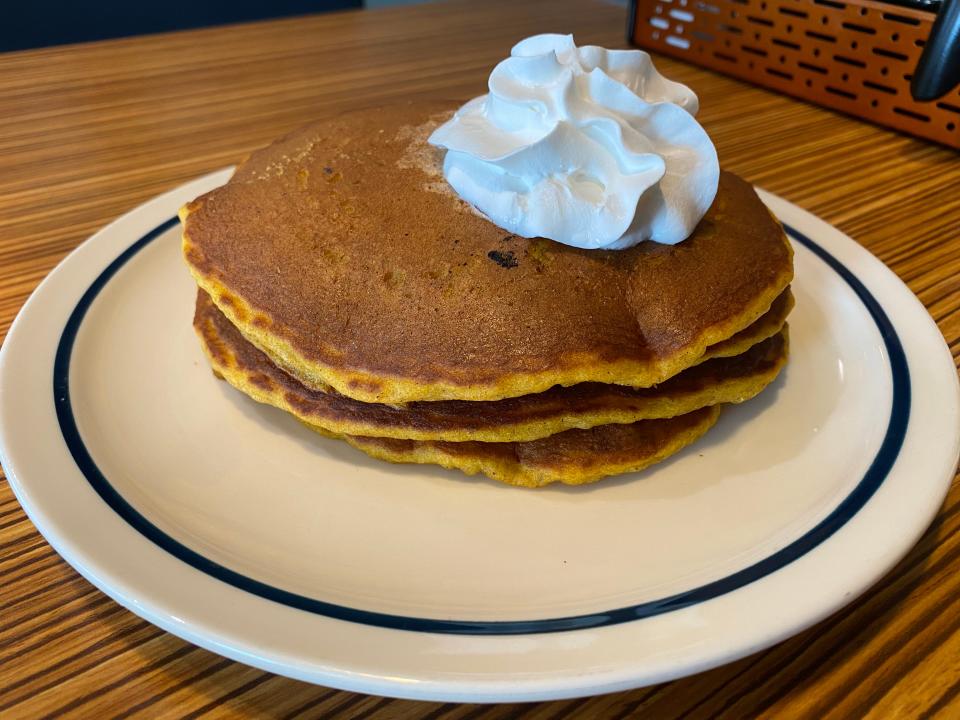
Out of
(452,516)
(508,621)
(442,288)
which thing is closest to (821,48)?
(442,288)

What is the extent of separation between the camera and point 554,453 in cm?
95

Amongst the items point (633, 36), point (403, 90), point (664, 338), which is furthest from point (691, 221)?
point (633, 36)

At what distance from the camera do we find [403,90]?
7.45ft

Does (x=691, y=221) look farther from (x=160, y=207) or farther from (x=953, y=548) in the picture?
(x=160, y=207)

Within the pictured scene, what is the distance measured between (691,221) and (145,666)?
2.73ft

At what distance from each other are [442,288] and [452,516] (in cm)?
28

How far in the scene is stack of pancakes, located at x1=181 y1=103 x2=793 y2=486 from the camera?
2.95 feet

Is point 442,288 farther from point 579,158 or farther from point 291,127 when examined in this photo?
point 291,127

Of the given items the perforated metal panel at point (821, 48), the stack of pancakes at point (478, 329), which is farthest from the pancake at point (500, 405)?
the perforated metal panel at point (821, 48)

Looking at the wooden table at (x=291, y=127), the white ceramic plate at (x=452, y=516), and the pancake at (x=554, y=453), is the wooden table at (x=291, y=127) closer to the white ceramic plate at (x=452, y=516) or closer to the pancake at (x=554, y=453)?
the white ceramic plate at (x=452, y=516)

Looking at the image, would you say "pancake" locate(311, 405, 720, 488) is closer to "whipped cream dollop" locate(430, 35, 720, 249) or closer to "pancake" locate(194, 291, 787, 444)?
"pancake" locate(194, 291, 787, 444)

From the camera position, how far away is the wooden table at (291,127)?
0.73 metres

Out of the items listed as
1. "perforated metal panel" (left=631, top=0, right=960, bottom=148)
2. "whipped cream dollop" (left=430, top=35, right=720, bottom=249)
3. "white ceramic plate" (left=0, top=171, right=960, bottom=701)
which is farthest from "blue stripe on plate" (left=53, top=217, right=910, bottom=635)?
"perforated metal panel" (left=631, top=0, right=960, bottom=148)

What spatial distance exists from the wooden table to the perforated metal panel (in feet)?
0.20
